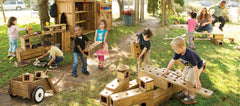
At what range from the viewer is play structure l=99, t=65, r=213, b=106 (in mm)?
3596

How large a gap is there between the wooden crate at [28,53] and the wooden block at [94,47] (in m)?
2.83

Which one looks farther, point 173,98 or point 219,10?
point 219,10

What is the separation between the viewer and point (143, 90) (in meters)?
3.75

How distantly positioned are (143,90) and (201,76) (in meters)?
2.74

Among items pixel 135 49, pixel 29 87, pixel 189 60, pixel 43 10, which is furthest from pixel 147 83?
pixel 43 10

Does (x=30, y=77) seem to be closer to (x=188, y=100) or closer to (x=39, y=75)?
(x=39, y=75)

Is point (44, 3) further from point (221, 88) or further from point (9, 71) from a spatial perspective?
point (221, 88)

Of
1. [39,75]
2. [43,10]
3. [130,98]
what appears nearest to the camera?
[130,98]

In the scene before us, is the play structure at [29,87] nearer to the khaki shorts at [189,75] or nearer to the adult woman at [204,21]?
the khaki shorts at [189,75]

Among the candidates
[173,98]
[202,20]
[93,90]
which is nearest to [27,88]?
→ [93,90]

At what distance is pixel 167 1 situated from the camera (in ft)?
48.3

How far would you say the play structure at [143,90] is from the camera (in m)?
3.60

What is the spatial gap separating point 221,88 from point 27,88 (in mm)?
4695

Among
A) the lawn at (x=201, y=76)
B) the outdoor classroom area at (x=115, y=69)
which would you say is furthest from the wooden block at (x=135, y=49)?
the lawn at (x=201, y=76)
